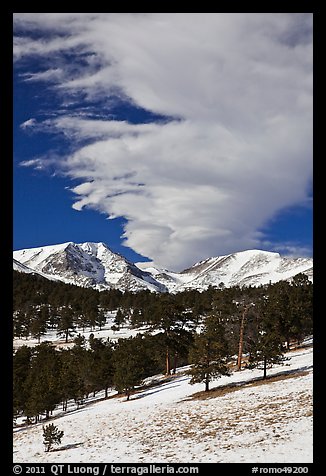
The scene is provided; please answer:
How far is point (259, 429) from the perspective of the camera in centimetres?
1445

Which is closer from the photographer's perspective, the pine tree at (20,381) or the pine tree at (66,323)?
the pine tree at (20,381)

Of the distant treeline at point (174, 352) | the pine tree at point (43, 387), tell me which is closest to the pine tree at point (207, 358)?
the distant treeline at point (174, 352)

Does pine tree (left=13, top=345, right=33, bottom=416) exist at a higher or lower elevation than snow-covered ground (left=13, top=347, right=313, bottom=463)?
lower

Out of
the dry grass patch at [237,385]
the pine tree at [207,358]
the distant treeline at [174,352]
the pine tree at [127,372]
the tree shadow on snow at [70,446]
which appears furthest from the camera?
the pine tree at [127,372]

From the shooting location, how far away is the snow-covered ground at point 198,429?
12.0m

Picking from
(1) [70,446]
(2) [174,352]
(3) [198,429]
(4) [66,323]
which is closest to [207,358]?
(3) [198,429]

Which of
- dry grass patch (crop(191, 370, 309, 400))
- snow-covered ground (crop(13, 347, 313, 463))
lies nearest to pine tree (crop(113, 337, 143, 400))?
snow-covered ground (crop(13, 347, 313, 463))

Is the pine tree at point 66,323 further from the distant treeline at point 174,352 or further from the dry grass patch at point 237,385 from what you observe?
the dry grass patch at point 237,385

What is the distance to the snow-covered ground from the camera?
12.0 meters

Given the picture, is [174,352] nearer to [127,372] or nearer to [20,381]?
[127,372]

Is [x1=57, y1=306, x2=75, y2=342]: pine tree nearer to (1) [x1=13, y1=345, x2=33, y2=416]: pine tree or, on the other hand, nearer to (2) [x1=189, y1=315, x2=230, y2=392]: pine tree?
(1) [x1=13, y1=345, x2=33, y2=416]: pine tree

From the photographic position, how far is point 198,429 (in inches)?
638
